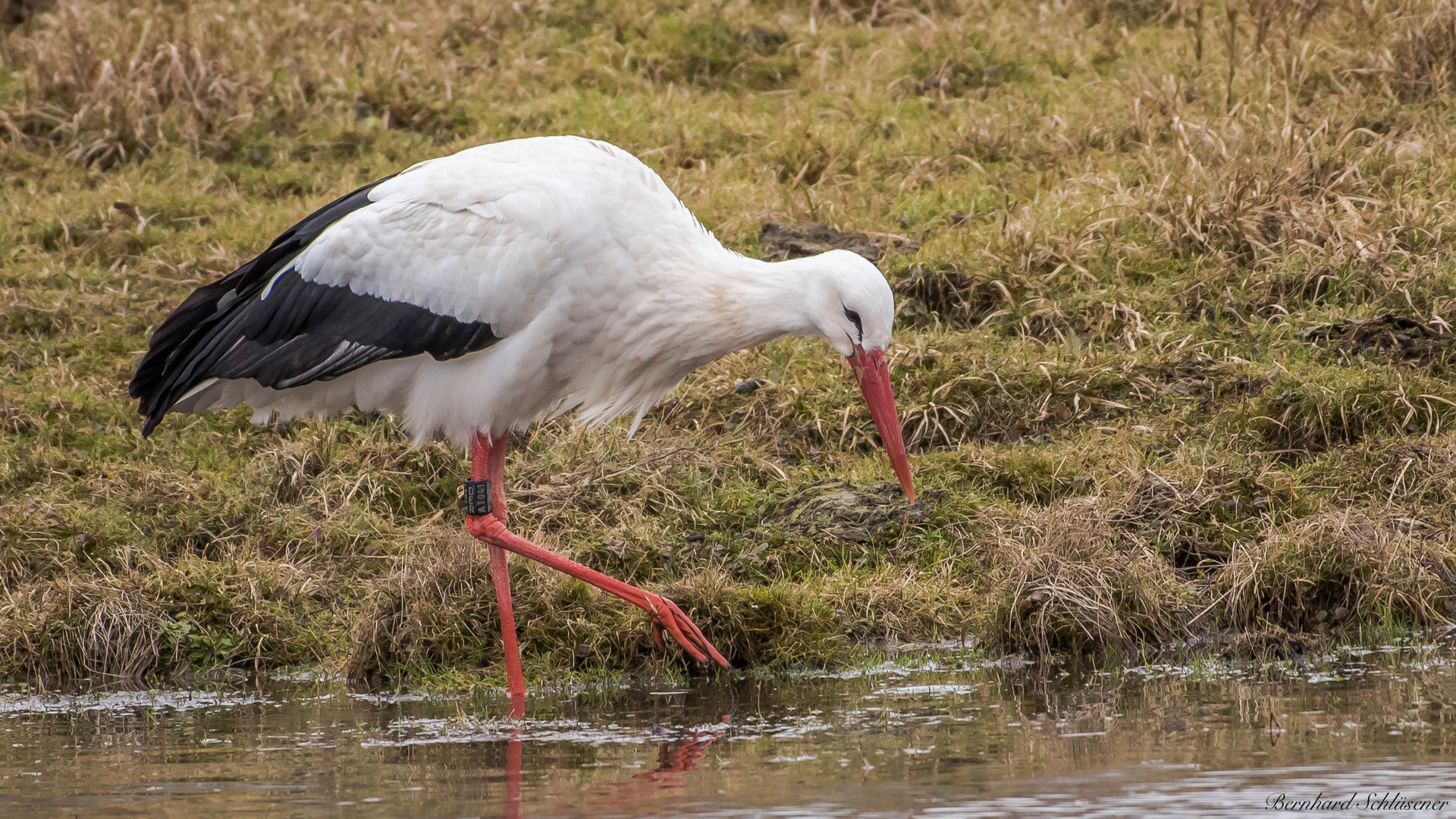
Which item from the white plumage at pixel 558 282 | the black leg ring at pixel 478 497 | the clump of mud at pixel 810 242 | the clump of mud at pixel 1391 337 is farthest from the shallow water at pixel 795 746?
the clump of mud at pixel 810 242

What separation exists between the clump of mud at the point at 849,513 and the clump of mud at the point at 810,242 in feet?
6.35

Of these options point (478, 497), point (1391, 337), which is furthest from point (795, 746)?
point (1391, 337)

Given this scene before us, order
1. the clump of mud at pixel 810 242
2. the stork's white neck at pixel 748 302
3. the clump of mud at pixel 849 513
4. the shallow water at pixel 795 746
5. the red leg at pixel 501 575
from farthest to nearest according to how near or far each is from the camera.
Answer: the clump of mud at pixel 810 242 < the clump of mud at pixel 849 513 < the stork's white neck at pixel 748 302 < the red leg at pixel 501 575 < the shallow water at pixel 795 746

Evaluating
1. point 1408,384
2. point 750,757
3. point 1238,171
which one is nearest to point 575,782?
point 750,757

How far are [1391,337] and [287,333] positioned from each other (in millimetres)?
4490

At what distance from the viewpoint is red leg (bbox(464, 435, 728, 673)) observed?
5363mm

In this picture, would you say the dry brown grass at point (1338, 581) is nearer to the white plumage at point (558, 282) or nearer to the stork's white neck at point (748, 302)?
the white plumage at point (558, 282)

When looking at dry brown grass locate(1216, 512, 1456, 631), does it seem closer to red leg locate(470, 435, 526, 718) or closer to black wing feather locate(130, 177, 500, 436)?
red leg locate(470, 435, 526, 718)

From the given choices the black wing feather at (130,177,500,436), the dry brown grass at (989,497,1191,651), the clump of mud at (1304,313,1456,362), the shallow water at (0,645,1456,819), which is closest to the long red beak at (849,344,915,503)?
the dry brown grass at (989,497,1191,651)

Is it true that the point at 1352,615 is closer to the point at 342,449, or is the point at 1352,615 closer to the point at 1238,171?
the point at 1238,171

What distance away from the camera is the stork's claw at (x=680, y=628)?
534cm

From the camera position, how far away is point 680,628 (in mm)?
5391

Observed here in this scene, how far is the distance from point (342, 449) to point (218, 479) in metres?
0.52

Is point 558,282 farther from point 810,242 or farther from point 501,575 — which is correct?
point 810,242
